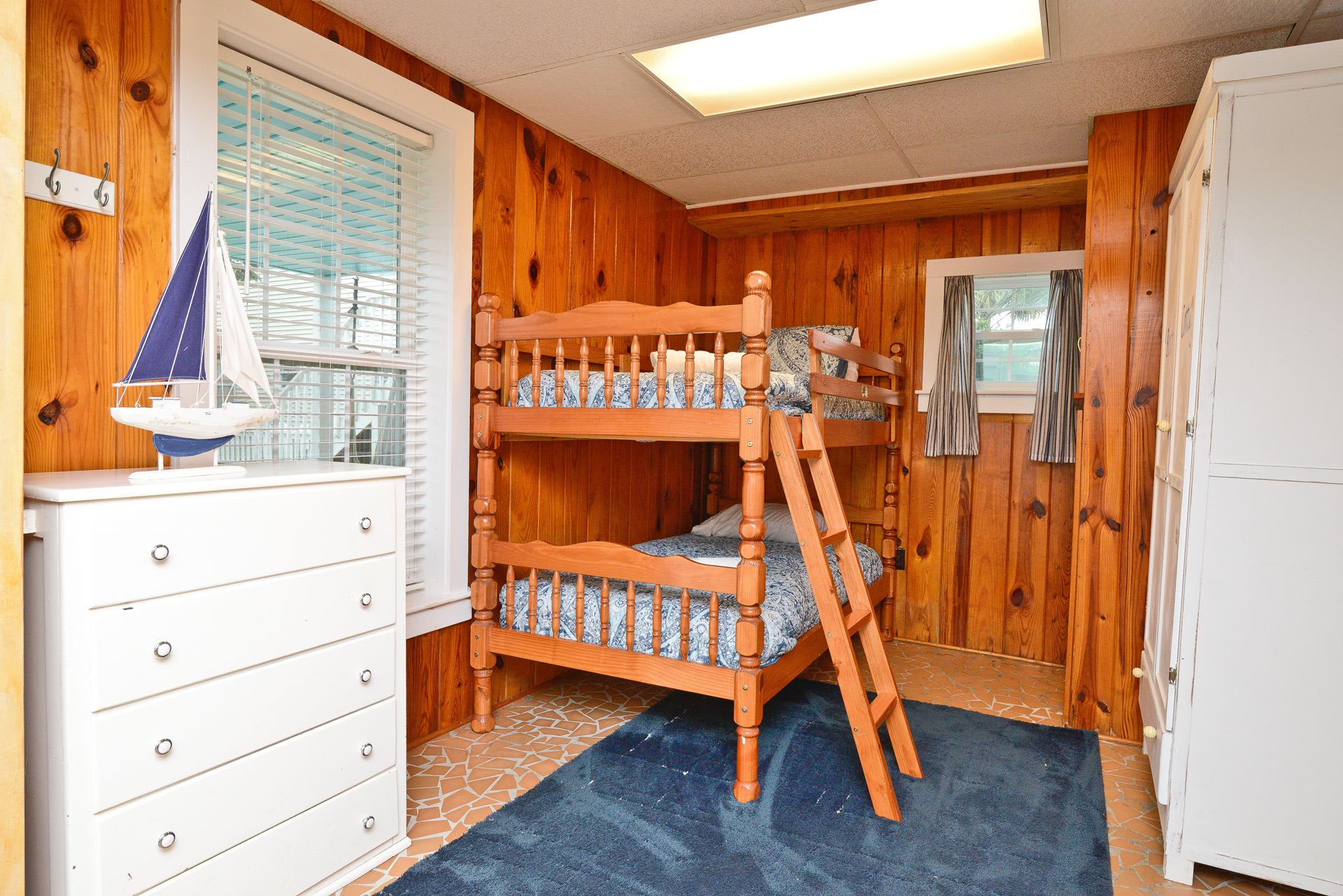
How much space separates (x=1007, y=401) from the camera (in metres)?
3.81

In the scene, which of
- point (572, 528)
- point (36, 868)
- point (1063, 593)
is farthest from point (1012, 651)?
point (36, 868)

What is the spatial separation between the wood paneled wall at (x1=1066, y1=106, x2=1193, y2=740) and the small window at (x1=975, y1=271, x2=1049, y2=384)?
0.86 m

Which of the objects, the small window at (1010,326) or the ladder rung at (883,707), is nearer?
the ladder rung at (883,707)

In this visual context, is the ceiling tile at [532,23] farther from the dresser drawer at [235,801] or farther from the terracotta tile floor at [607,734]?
the terracotta tile floor at [607,734]

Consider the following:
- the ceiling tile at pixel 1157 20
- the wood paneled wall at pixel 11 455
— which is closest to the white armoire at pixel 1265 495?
the ceiling tile at pixel 1157 20

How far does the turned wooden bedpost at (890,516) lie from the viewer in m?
4.04

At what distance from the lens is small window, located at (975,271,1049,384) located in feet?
12.4

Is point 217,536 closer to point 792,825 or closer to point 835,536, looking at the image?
point 792,825

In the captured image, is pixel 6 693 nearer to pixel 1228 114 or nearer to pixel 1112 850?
pixel 1112 850

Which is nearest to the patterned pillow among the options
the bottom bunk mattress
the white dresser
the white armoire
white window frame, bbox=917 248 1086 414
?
white window frame, bbox=917 248 1086 414

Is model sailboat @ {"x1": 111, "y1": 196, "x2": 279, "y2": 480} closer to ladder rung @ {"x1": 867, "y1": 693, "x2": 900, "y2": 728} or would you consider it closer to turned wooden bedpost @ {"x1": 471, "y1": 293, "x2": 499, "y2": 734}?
turned wooden bedpost @ {"x1": 471, "y1": 293, "x2": 499, "y2": 734}

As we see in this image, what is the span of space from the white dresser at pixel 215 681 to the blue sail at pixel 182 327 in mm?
244

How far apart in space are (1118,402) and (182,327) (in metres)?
2.94

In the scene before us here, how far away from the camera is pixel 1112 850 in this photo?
2111 millimetres
